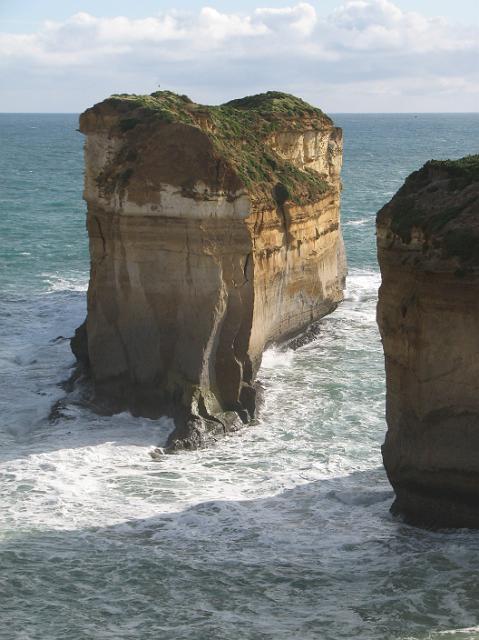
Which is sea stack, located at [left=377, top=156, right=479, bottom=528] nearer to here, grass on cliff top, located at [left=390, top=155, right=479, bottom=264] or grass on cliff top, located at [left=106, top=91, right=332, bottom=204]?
grass on cliff top, located at [left=390, top=155, right=479, bottom=264]

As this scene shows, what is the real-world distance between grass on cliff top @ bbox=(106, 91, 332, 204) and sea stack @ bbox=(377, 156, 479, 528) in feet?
23.2

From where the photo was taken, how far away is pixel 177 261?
24.1 m

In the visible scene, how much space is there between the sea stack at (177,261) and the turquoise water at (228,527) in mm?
901

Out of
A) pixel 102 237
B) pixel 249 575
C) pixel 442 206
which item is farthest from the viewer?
pixel 102 237

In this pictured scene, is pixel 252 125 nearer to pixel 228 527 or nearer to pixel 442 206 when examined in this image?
pixel 442 206

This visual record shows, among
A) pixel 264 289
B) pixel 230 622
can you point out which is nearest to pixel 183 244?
pixel 264 289

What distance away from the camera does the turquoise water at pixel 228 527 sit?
15.6 metres

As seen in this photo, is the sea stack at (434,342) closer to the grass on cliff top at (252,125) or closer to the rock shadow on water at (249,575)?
the rock shadow on water at (249,575)

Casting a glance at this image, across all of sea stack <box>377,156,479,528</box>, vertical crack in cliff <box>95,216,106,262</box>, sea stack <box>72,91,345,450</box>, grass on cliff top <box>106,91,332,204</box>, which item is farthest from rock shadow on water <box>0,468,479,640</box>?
grass on cliff top <box>106,91,332,204</box>

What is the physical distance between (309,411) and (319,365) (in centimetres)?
387

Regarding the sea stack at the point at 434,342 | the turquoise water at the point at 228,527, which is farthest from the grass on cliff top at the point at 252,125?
the sea stack at the point at 434,342

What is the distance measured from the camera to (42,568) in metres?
17.1

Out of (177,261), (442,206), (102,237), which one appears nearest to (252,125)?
(102,237)

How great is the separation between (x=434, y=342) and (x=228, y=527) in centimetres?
468
